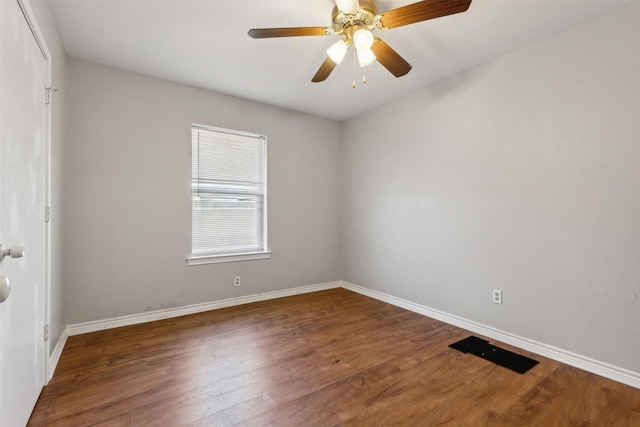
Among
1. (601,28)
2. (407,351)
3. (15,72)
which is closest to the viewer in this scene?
(15,72)

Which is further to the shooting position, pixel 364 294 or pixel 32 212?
pixel 364 294

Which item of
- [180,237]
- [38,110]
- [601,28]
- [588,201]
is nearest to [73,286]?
[180,237]

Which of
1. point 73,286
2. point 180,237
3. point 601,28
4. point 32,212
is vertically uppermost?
point 601,28

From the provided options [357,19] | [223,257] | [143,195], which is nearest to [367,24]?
[357,19]

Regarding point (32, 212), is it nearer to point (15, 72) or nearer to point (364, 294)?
point (15, 72)

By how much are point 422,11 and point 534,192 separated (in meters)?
1.71

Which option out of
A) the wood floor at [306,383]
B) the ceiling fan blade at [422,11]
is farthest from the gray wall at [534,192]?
the ceiling fan blade at [422,11]

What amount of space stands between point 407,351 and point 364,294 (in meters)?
1.64

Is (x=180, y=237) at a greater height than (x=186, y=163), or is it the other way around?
(x=186, y=163)

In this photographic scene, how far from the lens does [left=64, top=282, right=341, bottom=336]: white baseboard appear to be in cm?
277

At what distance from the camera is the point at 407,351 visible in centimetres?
246

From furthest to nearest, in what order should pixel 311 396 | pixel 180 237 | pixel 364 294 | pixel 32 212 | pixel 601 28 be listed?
pixel 364 294 < pixel 180 237 < pixel 601 28 < pixel 311 396 < pixel 32 212

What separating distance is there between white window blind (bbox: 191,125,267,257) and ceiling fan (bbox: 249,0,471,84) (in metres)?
1.84

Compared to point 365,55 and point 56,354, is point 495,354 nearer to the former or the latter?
point 365,55
